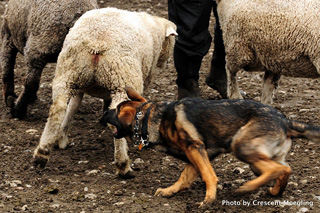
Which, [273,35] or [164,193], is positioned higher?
[273,35]

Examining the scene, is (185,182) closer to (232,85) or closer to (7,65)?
(232,85)

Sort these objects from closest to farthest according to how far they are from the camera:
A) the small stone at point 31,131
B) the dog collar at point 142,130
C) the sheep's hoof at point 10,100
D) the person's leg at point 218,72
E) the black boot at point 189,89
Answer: the dog collar at point 142,130 → the small stone at point 31,131 → the sheep's hoof at point 10,100 → the black boot at point 189,89 → the person's leg at point 218,72

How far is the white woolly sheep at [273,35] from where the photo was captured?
563cm

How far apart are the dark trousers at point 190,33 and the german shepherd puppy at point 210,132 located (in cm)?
245

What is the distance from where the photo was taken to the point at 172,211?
4.08m

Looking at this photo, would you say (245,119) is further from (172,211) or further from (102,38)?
(102,38)

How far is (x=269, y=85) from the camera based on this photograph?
22.0 ft

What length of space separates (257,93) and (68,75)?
358 cm

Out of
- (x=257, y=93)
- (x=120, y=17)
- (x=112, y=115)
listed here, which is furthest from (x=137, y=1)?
(x=112, y=115)

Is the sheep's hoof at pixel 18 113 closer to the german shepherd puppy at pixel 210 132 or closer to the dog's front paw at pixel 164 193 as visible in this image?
the german shepherd puppy at pixel 210 132

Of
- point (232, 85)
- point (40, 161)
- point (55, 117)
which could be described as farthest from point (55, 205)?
point (232, 85)

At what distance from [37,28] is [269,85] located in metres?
2.80

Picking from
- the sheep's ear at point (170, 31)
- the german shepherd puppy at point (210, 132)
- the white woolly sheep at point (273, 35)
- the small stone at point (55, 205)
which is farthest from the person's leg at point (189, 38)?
the small stone at point (55, 205)

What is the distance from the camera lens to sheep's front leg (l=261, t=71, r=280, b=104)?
21.9ft
